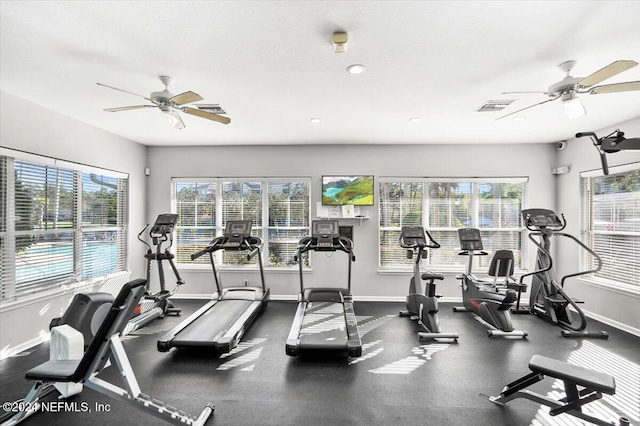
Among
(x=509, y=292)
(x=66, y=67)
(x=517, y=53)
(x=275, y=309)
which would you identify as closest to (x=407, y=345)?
(x=509, y=292)

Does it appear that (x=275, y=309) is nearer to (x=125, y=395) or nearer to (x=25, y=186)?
(x=125, y=395)

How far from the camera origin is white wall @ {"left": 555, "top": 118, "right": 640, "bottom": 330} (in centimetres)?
407

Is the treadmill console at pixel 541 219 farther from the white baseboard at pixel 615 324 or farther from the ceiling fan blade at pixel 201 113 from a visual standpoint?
the ceiling fan blade at pixel 201 113

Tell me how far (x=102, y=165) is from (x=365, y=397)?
501 centimetres

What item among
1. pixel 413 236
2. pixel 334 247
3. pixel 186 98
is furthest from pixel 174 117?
pixel 413 236

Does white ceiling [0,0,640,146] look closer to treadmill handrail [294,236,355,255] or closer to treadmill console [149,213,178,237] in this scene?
treadmill console [149,213,178,237]

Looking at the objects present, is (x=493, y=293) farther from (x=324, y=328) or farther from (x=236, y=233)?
(x=236, y=233)

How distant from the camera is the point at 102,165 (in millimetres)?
4711

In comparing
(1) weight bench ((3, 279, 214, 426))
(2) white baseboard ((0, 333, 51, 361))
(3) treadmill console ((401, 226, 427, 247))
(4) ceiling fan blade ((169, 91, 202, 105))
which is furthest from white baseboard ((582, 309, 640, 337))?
(2) white baseboard ((0, 333, 51, 361))

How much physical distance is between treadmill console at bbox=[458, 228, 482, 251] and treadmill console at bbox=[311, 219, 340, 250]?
2.02 m

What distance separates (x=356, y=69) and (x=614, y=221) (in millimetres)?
4666

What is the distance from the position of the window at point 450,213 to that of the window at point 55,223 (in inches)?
186

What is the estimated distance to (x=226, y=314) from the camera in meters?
4.25

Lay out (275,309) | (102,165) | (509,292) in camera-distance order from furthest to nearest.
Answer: (275,309) < (102,165) < (509,292)
